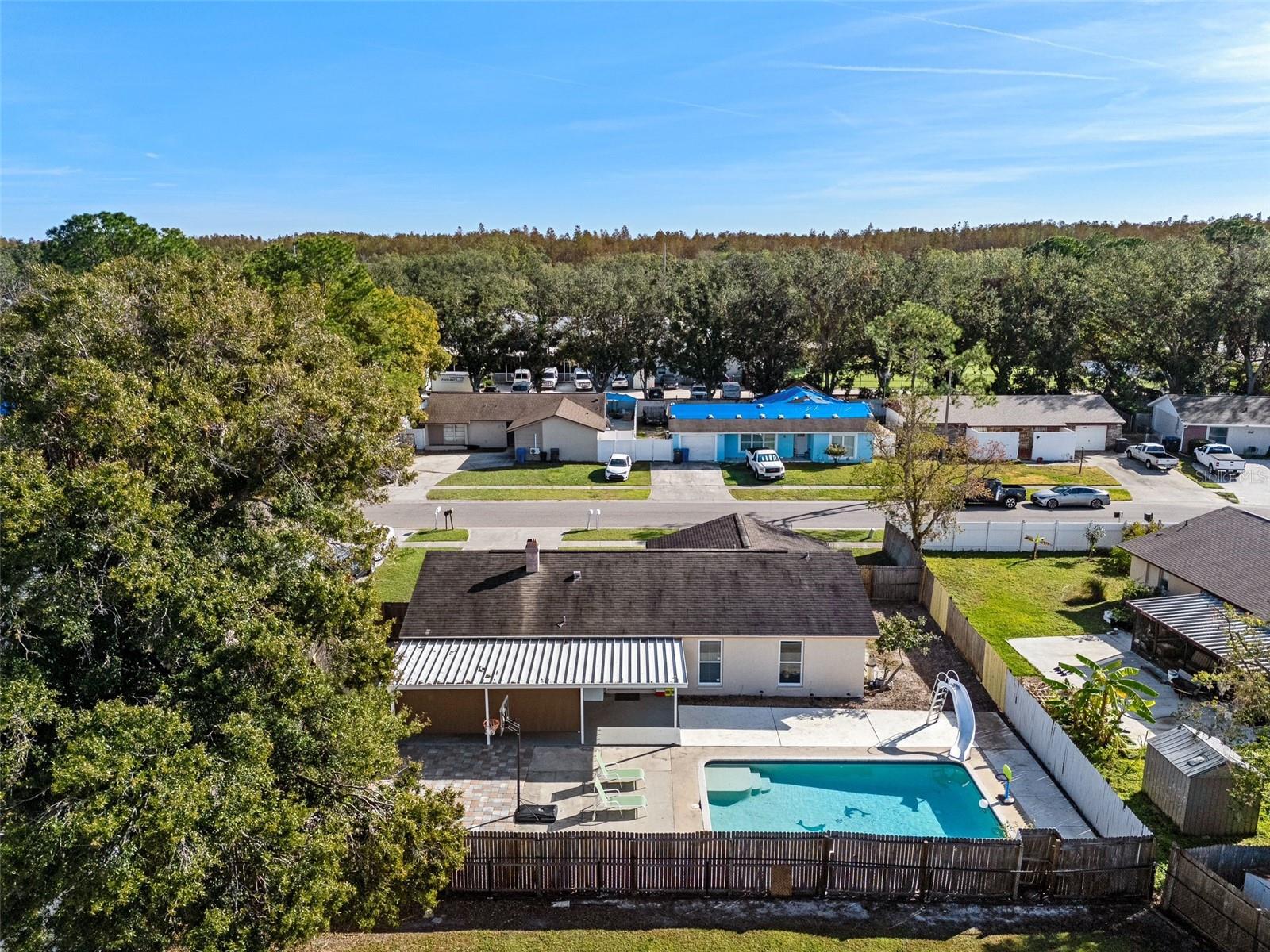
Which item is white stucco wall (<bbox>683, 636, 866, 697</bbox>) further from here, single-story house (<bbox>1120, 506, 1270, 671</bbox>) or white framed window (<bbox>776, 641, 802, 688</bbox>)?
single-story house (<bbox>1120, 506, 1270, 671</bbox>)

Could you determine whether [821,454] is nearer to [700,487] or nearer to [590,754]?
[700,487]

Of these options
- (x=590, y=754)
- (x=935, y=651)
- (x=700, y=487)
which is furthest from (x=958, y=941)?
(x=700, y=487)

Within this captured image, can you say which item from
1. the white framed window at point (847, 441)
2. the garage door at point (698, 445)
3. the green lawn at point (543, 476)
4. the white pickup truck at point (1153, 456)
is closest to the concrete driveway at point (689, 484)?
the garage door at point (698, 445)

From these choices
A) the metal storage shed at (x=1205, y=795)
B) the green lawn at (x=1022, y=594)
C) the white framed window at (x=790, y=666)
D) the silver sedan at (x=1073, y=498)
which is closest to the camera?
the metal storage shed at (x=1205, y=795)

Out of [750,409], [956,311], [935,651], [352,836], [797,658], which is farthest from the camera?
[956,311]

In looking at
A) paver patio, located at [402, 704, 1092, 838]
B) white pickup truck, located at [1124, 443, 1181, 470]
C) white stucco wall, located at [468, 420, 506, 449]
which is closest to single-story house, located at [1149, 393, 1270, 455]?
white pickup truck, located at [1124, 443, 1181, 470]

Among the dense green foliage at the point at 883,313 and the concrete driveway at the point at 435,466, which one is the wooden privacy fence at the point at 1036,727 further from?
the dense green foliage at the point at 883,313
